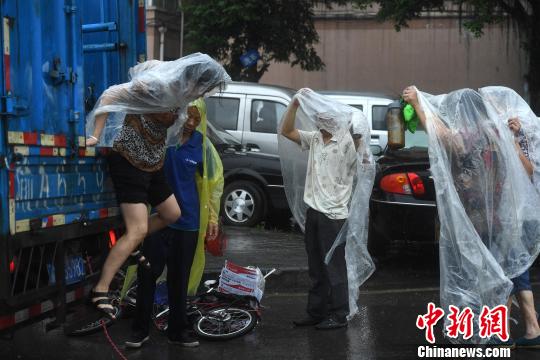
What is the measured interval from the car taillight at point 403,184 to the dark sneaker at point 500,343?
2523 millimetres

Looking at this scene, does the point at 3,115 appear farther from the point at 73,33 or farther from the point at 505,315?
the point at 505,315

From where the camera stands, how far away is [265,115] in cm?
1186

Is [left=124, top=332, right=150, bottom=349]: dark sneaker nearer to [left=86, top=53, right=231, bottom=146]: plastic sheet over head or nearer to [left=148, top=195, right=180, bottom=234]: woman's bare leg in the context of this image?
[left=148, top=195, right=180, bottom=234]: woman's bare leg

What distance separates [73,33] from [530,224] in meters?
3.27

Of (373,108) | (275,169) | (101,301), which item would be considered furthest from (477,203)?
(373,108)

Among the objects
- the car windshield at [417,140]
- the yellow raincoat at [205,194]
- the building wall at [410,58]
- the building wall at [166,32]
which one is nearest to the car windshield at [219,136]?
the car windshield at [417,140]

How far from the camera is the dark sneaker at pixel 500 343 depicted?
5246mm

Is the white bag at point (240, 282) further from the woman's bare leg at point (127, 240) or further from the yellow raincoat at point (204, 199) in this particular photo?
the woman's bare leg at point (127, 240)

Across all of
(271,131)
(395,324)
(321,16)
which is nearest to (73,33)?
(395,324)

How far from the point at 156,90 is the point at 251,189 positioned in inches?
232

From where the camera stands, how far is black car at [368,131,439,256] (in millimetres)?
7766

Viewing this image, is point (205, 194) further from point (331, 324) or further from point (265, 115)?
point (265, 115)

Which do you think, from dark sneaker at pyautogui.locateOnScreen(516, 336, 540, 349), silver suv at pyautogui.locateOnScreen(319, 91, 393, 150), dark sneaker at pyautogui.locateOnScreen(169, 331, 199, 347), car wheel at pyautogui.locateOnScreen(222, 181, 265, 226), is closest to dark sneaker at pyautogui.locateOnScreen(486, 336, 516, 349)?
dark sneaker at pyautogui.locateOnScreen(516, 336, 540, 349)

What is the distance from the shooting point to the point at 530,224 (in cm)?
542
